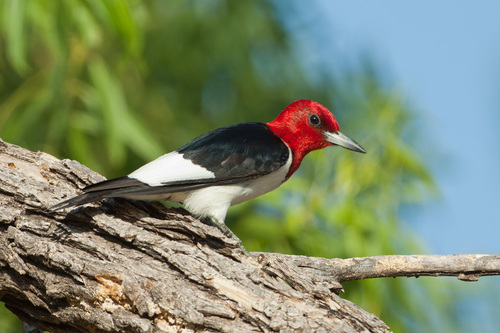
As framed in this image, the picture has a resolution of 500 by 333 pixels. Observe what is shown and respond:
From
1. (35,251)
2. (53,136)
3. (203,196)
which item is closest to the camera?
(35,251)

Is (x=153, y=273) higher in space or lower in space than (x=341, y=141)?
lower

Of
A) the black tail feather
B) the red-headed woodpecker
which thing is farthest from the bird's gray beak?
the black tail feather

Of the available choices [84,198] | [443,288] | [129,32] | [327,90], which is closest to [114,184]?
[84,198]

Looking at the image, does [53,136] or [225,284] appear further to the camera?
[53,136]

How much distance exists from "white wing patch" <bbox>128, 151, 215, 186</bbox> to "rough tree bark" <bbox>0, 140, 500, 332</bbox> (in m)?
0.15

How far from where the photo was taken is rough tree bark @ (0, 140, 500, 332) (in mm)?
2730

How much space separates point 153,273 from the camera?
9.25 feet

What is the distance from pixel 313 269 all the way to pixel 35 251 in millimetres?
1126

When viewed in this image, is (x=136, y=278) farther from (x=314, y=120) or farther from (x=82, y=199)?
(x=314, y=120)

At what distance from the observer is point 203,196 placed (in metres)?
3.33

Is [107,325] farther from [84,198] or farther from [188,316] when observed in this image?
[84,198]

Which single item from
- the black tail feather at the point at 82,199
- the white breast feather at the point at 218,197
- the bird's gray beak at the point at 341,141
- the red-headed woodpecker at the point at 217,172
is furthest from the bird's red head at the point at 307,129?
the black tail feather at the point at 82,199

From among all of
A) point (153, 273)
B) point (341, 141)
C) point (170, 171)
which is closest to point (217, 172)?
point (170, 171)

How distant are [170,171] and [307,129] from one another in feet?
2.97
